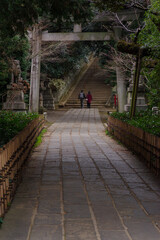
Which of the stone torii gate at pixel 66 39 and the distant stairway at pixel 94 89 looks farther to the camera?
the distant stairway at pixel 94 89

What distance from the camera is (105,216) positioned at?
138 inches

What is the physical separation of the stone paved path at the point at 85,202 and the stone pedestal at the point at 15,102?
8.08 metres

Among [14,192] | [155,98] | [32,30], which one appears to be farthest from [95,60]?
[14,192]

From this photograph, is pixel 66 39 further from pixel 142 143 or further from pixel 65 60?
pixel 142 143

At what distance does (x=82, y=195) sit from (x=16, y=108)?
10942 mm

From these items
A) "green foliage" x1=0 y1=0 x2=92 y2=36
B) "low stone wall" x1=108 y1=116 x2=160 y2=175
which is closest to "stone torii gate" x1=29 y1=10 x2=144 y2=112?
"low stone wall" x1=108 y1=116 x2=160 y2=175

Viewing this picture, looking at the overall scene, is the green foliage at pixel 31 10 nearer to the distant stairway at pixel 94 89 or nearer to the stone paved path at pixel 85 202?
the stone paved path at pixel 85 202

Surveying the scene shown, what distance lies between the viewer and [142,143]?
22.4ft

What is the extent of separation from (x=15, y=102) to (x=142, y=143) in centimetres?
923

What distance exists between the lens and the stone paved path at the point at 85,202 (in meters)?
3.10

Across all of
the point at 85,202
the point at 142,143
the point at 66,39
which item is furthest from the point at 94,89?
the point at 85,202

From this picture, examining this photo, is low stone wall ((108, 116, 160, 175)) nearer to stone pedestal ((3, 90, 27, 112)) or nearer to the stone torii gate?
stone pedestal ((3, 90, 27, 112))

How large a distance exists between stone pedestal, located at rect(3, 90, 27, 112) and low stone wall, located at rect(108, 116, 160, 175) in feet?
20.6

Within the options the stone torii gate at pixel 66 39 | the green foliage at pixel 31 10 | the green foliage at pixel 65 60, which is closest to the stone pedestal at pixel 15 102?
the stone torii gate at pixel 66 39
